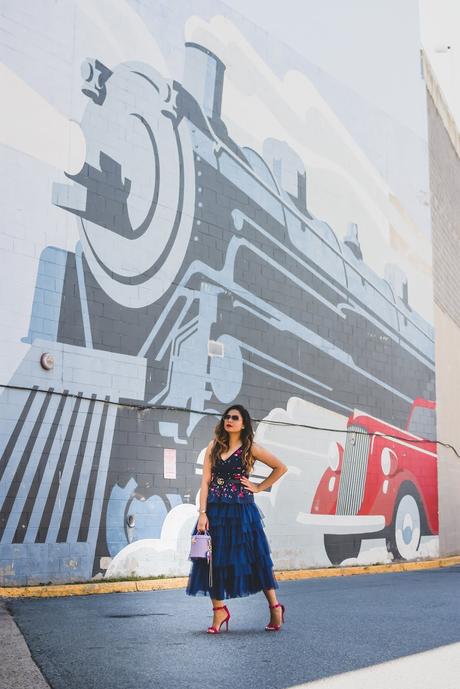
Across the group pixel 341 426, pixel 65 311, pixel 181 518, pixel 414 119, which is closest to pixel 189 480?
pixel 181 518

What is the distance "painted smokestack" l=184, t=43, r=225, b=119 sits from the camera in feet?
42.7

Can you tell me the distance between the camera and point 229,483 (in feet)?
21.2

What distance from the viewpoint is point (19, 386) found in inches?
393

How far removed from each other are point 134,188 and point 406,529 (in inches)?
330

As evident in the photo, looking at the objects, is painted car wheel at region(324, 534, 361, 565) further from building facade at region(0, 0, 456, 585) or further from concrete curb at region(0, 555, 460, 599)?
concrete curb at region(0, 555, 460, 599)

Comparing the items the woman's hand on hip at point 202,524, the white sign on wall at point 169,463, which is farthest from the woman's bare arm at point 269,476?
the white sign on wall at point 169,463

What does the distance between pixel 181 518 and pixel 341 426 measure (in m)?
4.19

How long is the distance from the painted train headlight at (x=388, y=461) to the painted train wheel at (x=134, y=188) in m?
5.90

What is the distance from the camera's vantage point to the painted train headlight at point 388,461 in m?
15.9

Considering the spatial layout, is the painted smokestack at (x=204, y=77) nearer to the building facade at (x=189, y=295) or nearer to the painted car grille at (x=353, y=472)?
the building facade at (x=189, y=295)

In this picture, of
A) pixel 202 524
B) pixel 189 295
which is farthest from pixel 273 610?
pixel 189 295

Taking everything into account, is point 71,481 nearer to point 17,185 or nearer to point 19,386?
point 19,386

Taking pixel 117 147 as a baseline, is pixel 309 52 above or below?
above

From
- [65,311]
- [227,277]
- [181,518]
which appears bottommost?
[181,518]
